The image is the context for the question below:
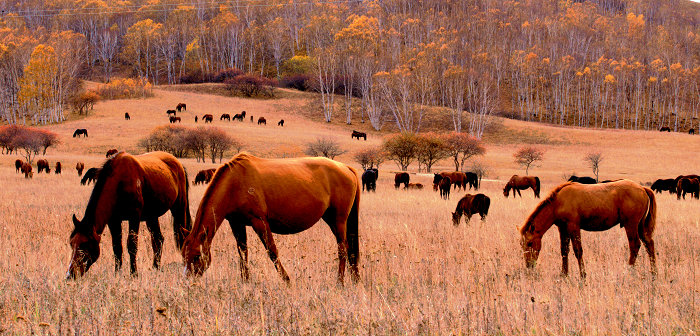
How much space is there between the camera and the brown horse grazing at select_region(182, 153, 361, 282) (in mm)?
5832

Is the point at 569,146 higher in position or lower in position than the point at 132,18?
lower

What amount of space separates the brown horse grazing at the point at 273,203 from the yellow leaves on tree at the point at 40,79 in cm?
7472

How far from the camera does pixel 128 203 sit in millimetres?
6836

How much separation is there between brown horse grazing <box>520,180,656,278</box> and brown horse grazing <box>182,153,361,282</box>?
267 cm

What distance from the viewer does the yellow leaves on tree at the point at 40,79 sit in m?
67.9

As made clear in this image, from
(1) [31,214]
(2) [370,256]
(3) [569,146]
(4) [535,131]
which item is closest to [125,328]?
(2) [370,256]

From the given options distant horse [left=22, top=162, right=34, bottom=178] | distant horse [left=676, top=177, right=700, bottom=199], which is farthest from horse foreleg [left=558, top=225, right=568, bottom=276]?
distant horse [left=22, top=162, right=34, bottom=178]

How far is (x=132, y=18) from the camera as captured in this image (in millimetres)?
146250

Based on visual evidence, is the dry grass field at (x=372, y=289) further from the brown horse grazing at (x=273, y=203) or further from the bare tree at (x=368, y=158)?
the bare tree at (x=368, y=158)

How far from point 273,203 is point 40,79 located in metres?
75.5

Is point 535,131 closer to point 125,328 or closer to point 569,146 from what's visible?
point 569,146

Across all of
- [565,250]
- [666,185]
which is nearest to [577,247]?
[565,250]

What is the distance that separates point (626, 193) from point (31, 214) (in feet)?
43.9

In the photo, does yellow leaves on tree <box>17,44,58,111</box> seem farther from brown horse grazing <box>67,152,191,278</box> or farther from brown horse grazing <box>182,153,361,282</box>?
brown horse grazing <box>182,153,361,282</box>
